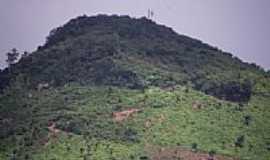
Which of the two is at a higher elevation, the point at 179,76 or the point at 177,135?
the point at 179,76

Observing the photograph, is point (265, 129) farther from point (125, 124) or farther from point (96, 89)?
point (96, 89)

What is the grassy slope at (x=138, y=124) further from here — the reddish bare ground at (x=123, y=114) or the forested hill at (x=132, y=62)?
the forested hill at (x=132, y=62)

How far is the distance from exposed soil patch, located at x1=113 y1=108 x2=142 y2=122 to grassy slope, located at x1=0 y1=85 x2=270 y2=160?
871mm

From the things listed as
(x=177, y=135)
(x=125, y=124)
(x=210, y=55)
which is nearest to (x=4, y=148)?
(x=125, y=124)

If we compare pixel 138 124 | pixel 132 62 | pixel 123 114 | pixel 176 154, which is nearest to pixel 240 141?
pixel 176 154

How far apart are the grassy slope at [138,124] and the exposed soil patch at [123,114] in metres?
0.87

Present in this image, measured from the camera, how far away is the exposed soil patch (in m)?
85.4

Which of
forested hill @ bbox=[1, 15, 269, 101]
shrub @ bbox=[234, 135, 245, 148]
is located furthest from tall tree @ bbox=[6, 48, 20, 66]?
shrub @ bbox=[234, 135, 245, 148]

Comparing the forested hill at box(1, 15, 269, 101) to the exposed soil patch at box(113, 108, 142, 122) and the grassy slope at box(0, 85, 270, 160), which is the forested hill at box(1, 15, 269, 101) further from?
the exposed soil patch at box(113, 108, 142, 122)

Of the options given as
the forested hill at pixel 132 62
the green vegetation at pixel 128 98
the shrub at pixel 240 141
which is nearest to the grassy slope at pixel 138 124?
the green vegetation at pixel 128 98

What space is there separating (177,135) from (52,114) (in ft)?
60.2

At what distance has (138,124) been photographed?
3273 inches

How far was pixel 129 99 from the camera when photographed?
9062 centimetres

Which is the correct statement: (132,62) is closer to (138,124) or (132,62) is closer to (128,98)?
(128,98)
